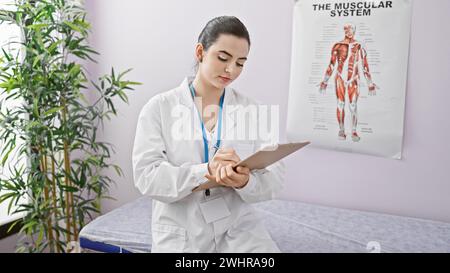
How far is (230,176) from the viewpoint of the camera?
1.30 meters

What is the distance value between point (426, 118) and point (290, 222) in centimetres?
91

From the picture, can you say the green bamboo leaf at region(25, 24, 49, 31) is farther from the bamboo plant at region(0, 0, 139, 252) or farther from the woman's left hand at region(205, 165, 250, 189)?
the woman's left hand at region(205, 165, 250, 189)

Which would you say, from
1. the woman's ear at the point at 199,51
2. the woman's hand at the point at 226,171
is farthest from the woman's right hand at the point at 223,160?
the woman's ear at the point at 199,51

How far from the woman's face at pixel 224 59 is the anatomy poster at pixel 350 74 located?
940 millimetres

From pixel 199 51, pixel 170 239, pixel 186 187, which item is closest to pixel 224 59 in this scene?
pixel 199 51

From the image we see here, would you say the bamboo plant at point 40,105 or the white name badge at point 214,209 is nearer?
the white name badge at point 214,209

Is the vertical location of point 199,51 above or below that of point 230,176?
above

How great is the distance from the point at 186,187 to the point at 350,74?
4.23ft

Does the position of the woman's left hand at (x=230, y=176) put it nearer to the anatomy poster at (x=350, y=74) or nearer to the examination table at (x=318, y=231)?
the examination table at (x=318, y=231)

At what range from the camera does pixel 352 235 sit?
1.98 metres

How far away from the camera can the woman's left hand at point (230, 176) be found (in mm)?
1302

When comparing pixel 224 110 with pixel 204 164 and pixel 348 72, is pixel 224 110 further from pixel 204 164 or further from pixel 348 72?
pixel 348 72

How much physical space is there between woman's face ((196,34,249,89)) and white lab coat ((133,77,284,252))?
14cm

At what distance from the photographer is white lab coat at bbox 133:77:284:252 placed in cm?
140
